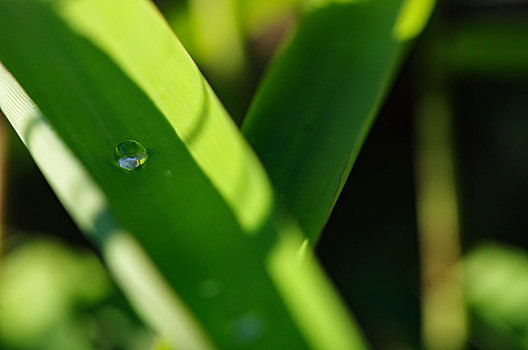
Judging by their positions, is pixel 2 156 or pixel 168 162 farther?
pixel 2 156

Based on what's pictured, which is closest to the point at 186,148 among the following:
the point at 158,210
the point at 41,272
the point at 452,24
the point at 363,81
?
the point at 158,210

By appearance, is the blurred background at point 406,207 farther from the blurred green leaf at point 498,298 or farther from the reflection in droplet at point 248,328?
the reflection in droplet at point 248,328

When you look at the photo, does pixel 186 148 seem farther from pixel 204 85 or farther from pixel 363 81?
pixel 363 81

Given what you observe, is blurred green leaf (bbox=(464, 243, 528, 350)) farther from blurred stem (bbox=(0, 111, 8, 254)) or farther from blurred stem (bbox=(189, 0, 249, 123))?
blurred stem (bbox=(0, 111, 8, 254))

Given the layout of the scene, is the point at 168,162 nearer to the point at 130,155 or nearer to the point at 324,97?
the point at 130,155

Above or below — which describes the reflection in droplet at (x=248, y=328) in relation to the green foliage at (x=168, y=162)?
below

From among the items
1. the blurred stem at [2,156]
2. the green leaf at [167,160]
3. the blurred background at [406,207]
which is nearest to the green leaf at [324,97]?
the green leaf at [167,160]

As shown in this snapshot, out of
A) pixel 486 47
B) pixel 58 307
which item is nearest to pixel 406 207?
pixel 486 47
